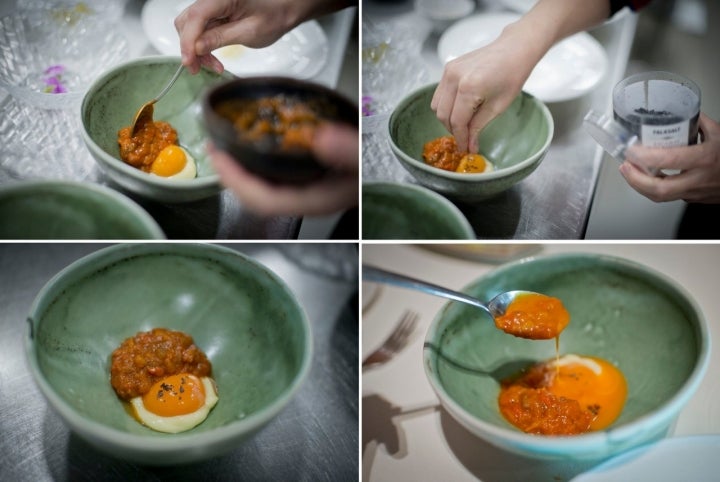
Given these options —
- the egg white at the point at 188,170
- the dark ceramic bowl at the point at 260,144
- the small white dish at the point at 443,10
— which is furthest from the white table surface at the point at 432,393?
the small white dish at the point at 443,10

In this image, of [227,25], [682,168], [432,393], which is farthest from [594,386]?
[227,25]

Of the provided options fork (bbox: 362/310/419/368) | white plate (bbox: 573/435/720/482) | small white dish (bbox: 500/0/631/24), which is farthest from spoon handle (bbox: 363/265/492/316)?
small white dish (bbox: 500/0/631/24)

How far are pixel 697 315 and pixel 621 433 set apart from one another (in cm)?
29

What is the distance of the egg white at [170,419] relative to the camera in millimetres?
1221

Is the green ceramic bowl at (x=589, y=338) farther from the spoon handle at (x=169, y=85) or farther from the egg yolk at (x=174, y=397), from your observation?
the spoon handle at (x=169, y=85)

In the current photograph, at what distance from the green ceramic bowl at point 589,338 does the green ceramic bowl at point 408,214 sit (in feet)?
0.46

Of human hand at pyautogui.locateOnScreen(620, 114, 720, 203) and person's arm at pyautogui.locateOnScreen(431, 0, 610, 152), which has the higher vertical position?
person's arm at pyautogui.locateOnScreen(431, 0, 610, 152)

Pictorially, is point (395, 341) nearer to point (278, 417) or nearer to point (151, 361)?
point (278, 417)

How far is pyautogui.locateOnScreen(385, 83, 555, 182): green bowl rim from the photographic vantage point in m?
1.36

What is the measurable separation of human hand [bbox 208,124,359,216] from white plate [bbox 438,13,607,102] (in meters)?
0.28

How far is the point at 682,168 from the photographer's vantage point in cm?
135

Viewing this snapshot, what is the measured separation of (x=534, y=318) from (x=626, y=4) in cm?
69

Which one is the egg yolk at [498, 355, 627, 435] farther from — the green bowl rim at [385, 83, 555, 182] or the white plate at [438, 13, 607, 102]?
the white plate at [438, 13, 607, 102]

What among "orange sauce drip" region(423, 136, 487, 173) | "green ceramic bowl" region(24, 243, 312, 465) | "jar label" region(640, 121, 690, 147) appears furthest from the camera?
"orange sauce drip" region(423, 136, 487, 173)
